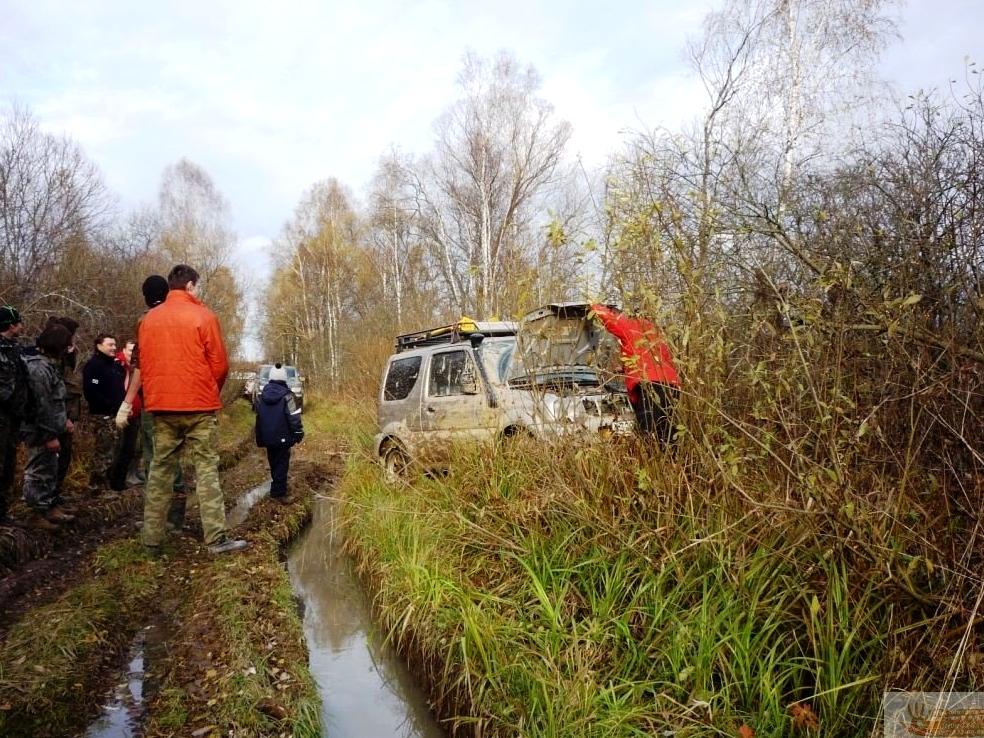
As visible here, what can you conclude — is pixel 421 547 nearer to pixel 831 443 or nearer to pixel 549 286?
pixel 549 286

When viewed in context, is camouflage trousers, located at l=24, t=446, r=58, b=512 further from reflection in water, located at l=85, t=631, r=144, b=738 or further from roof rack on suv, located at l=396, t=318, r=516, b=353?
roof rack on suv, located at l=396, t=318, r=516, b=353

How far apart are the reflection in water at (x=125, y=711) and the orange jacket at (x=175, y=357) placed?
1822mm

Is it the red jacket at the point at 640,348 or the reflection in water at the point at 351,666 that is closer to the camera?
the red jacket at the point at 640,348

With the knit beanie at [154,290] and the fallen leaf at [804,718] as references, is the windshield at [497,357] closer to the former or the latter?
the knit beanie at [154,290]

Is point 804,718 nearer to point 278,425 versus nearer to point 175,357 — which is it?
point 175,357

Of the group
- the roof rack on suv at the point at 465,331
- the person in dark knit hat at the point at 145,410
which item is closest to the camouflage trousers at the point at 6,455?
the person in dark knit hat at the point at 145,410

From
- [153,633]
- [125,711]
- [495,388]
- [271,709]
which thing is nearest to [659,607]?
[271,709]

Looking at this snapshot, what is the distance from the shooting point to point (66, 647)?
3.19 m

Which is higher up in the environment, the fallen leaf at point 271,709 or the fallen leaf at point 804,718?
the fallen leaf at point 804,718

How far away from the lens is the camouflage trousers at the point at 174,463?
4.68 m

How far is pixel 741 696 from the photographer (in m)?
2.39

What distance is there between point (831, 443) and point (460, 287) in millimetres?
16810

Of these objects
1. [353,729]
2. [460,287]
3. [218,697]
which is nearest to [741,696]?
[353,729]

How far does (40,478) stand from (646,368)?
513 centimetres
